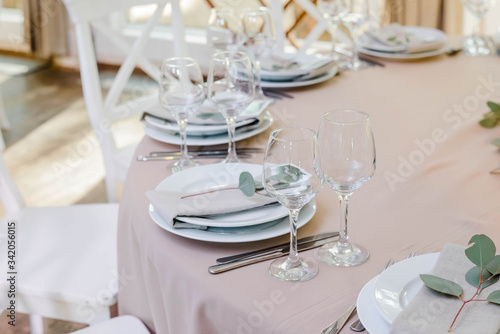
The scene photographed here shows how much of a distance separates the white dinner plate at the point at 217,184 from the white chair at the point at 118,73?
607mm

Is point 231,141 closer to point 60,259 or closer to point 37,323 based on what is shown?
Result: point 60,259

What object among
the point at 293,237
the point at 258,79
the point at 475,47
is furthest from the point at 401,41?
the point at 293,237

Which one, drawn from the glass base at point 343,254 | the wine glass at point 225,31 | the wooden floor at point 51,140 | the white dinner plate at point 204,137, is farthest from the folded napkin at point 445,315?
the wooden floor at point 51,140

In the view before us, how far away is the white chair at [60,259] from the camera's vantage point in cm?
131

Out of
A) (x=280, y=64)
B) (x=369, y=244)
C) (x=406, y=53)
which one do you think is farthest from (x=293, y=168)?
(x=406, y=53)

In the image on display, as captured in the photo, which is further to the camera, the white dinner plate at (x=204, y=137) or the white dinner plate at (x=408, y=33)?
the white dinner plate at (x=408, y=33)

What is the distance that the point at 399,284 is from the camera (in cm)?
73

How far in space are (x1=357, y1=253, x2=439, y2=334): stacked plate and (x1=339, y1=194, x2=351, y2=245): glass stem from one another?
0.29ft

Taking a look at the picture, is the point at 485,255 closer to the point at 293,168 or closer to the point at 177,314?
the point at 293,168

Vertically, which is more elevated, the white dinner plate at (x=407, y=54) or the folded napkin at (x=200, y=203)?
the white dinner plate at (x=407, y=54)

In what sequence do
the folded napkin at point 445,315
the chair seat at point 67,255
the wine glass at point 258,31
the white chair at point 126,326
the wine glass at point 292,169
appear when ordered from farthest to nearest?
the wine glass at point 258,31
the chair seat at point 67,255
the white chair at point 126,326
the wine glass at point 292,169
the folded napkin at point 445,315

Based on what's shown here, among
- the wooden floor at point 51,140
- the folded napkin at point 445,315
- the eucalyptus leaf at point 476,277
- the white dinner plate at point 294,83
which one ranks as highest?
the white dinner plate at point 294,83

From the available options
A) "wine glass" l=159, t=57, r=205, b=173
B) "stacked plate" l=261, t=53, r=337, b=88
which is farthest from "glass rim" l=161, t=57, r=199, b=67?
"stacked plate" l=261, t=53, r=337, b=88

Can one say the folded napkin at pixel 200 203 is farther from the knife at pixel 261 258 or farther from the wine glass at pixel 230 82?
the wine glass at pixel 230 82
